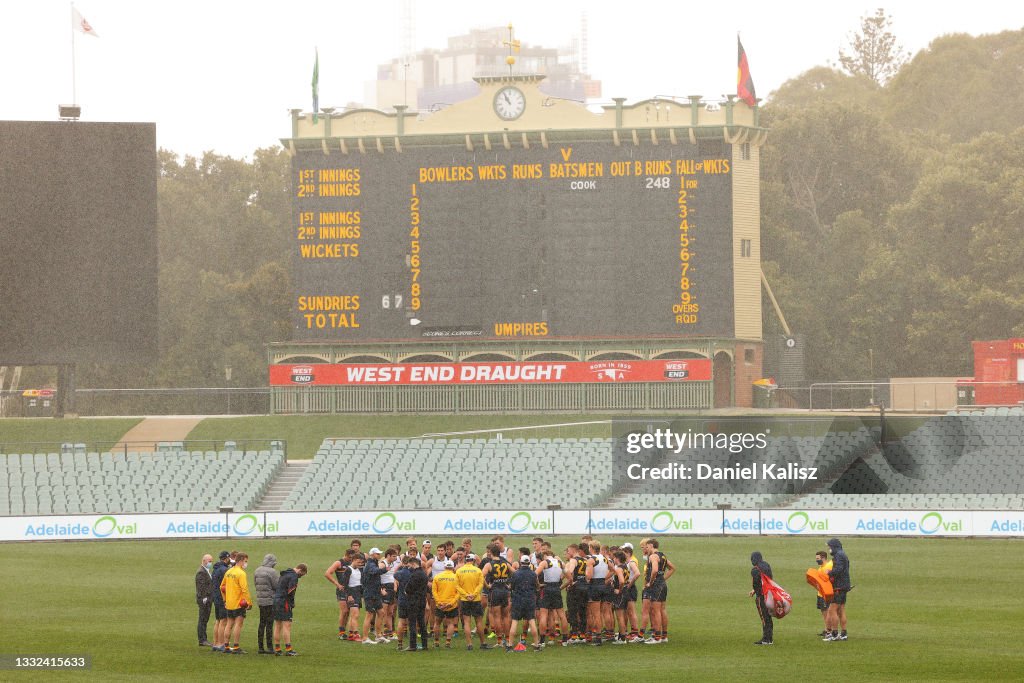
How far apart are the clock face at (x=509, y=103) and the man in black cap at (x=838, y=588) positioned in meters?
26.3

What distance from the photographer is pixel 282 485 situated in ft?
155

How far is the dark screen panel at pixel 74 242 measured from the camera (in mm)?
43906

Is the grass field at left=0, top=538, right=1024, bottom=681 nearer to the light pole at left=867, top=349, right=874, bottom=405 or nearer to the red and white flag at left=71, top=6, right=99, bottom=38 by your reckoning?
the red and white flag at left=71, top=6, right=99, bottom=38

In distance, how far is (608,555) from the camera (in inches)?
1045

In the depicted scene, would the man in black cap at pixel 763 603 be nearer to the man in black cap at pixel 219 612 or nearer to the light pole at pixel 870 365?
the man in black cap at pixel 219 612

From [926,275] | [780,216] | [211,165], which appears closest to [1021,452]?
[926,275]

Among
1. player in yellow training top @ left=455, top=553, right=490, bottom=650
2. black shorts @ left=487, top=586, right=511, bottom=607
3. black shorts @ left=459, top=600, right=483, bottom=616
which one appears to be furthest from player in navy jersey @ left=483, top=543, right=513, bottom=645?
black shorts @ left=459, top=600, right=483, bottom=616

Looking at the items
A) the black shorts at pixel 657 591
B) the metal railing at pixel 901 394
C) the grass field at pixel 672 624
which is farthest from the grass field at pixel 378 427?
the black shorts at pixel 657 591

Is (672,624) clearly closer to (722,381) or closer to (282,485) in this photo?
(282,485)

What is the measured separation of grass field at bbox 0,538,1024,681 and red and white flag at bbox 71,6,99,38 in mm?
16342

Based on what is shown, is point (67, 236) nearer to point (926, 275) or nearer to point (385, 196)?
point (385, 196)

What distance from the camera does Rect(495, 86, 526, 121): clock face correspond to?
49.4m

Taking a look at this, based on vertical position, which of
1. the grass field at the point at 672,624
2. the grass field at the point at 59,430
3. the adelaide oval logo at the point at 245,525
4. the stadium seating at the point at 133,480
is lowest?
the grass field at the point at 672,624
